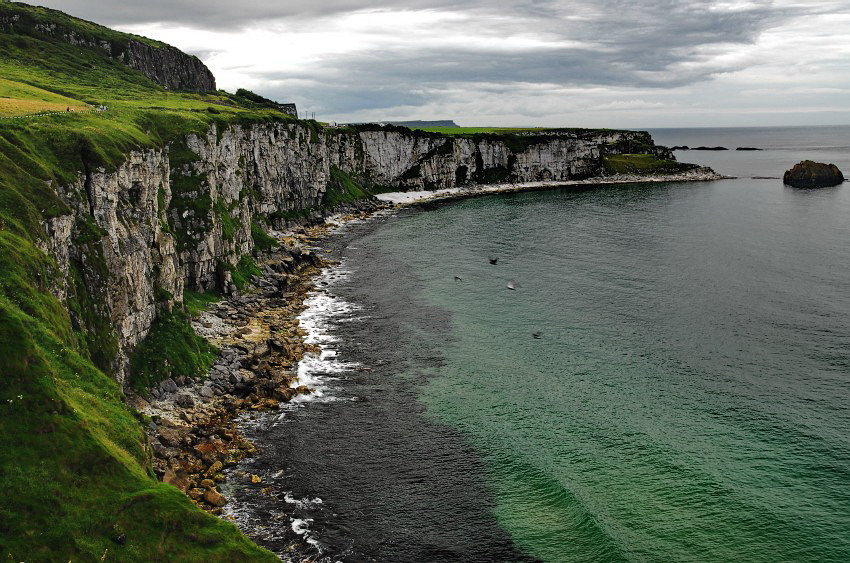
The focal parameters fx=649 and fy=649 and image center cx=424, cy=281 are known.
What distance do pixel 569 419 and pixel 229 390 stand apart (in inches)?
1384


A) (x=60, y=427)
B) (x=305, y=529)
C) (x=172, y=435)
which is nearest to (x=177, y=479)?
(x=172, y=435)

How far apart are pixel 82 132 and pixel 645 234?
116592mm

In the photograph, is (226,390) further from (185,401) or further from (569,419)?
(569,419)

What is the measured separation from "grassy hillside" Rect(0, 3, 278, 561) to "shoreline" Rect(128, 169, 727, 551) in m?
5.51

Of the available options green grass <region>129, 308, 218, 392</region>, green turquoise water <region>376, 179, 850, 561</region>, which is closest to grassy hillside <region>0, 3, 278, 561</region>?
green grass <region>129, 308, 218, 392</region>

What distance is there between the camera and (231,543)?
37031 millimetres

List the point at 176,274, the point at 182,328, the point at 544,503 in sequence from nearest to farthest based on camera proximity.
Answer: the point at 544,503 < the point at 182,328 < the point at 176,274

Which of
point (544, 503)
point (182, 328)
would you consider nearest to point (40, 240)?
point (182, 328)

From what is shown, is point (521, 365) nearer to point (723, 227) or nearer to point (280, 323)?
point (280, 323)

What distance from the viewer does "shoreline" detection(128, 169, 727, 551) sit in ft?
173

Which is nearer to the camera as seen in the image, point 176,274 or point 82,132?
point 82,132

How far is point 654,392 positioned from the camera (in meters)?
66.2

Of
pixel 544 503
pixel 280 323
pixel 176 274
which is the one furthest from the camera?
pixel 280 323

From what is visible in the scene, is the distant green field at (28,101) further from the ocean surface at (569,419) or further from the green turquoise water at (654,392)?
the green turquoise water at (654,392)
